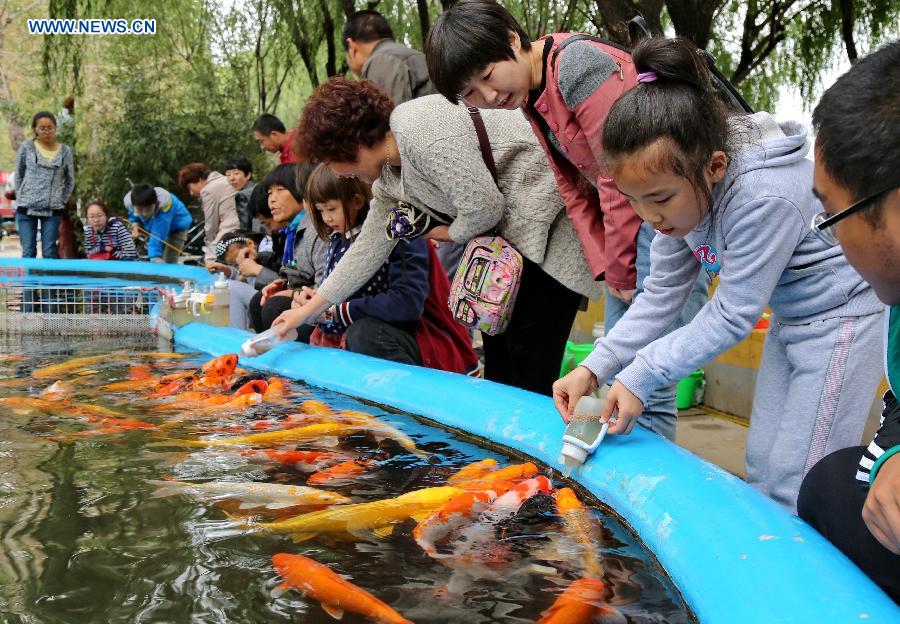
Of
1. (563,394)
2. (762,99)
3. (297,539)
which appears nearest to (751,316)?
(563,394)

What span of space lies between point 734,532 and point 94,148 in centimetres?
1606

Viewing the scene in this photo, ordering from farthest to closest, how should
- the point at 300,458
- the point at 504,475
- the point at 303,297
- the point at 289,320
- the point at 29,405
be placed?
the point at 303,297, the point at 289,320, the point at 29,405, the point at 300,458, the point at 504,475

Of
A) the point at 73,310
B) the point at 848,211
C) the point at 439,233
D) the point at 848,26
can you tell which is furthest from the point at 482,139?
the point at 848,26

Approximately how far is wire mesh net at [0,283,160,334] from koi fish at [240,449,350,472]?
3.55m

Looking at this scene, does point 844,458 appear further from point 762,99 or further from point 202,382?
point 762,99

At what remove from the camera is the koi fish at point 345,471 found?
8.55 feet

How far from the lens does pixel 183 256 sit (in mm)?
10203

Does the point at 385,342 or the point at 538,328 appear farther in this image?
the point at 385,342

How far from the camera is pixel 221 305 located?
5.82 m

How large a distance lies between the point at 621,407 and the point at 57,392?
2.61m

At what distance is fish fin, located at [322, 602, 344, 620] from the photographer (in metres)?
1.74

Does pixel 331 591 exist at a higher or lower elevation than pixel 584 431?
lower

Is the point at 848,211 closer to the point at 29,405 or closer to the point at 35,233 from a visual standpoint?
the point at 29,405

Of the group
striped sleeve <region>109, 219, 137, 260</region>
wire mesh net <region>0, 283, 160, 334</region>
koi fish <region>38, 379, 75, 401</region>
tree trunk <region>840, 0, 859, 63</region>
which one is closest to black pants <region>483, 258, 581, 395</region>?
koi fish <region>38, 379, 75, 401</region>
